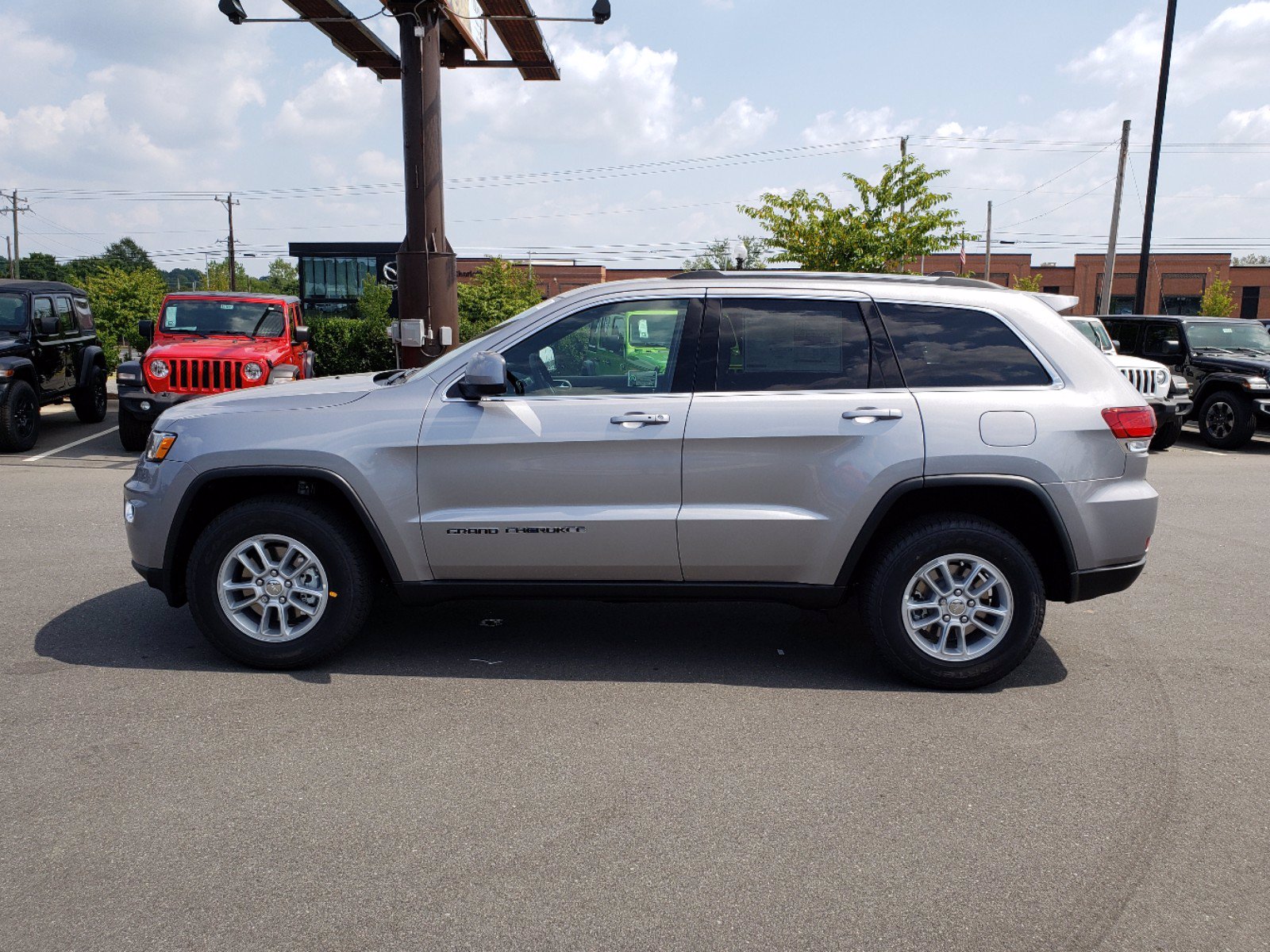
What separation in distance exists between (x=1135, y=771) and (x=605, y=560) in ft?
7.51

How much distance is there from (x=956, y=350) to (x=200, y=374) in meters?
10.2

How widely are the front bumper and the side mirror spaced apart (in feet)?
29.2

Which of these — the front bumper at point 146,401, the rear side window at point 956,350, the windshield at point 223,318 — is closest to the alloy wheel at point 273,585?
the rear side window at point 956,350

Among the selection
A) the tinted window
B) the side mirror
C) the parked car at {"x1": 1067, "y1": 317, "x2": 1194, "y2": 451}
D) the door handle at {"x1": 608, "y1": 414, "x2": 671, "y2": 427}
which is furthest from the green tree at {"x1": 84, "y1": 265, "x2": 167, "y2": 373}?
the tinted window

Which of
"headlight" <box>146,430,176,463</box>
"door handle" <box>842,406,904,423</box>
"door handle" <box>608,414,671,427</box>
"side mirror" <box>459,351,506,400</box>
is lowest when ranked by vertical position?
"headlight" <box>146,430,176,463</box>

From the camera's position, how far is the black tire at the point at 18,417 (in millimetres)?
12531

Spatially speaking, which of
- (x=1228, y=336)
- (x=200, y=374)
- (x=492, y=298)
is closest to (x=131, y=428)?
(x=200, y=374)

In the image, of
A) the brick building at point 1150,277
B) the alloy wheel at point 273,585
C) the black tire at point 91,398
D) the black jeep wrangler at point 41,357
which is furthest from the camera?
the brick building at point 1150,277

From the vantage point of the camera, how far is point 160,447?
16.3 feet

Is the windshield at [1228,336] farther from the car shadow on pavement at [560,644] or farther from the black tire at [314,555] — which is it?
the black tire at [314,555]

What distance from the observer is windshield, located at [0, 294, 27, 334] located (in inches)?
526

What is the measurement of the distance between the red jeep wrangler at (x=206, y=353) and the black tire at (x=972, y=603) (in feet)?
29.4

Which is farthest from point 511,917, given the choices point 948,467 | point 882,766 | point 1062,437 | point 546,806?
point 1062,437

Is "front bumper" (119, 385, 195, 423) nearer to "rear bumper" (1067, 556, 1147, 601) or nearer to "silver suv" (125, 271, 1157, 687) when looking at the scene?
"silver suv" (125, 271, 1157, 687)
